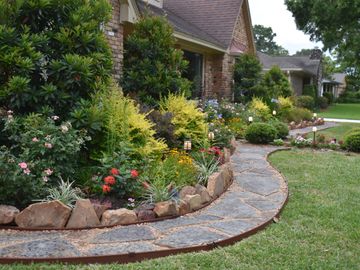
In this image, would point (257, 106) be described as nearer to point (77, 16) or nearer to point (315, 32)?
point (77, 16)

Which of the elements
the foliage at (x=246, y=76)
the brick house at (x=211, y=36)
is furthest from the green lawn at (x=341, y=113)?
the foliage at (x=246, y=76)

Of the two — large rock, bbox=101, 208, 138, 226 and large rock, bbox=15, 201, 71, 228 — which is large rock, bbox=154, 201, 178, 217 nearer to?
large rock, bbox=101, 208, 138, 226

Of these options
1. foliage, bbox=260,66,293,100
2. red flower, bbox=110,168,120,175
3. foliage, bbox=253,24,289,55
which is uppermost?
foliage, bbox=253,24,289,55

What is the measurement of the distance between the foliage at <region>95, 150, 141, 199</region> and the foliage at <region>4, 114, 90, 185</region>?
384 mm

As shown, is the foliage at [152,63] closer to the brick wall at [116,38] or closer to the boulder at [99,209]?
the brick wall at [116,38]

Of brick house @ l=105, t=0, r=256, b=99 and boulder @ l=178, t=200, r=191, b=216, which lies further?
brick house @ l=105, t=0, r=256, b=99

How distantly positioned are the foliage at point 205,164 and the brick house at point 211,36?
7183 millimetres

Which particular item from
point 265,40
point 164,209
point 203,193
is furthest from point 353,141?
point 265,40

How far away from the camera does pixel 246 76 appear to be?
Answer: 60.1 ft

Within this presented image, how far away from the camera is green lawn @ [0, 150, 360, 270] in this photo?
3.61m

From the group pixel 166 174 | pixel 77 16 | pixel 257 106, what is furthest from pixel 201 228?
pixel 257 106

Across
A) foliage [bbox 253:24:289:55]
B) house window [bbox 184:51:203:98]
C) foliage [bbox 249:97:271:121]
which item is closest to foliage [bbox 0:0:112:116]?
foliage [bbox 249:97:271:121]

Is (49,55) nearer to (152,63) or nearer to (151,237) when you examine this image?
→ (151,237)

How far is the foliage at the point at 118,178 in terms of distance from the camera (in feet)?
15.6
